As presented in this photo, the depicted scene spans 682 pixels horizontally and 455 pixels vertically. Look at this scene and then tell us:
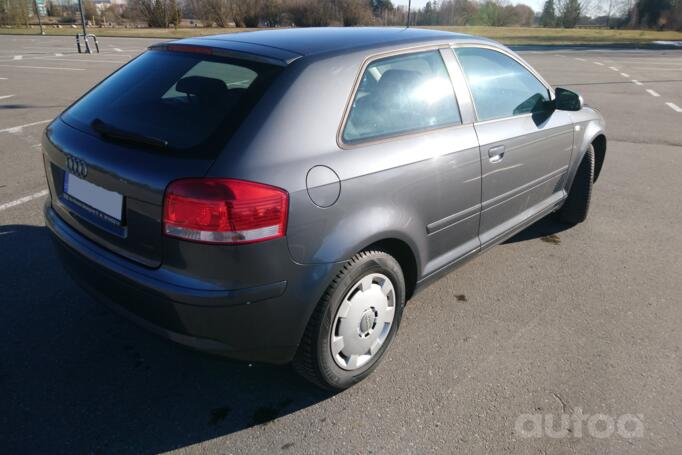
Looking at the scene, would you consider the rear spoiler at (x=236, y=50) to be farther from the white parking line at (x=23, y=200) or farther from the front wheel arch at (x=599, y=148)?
the front wheel arch at (x=599, y=148)

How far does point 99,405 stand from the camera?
249 centimetres

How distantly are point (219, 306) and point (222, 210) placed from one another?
383 millimetres

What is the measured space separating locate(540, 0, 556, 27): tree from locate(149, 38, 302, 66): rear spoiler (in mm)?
85363

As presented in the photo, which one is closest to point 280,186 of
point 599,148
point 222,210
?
point 222,210

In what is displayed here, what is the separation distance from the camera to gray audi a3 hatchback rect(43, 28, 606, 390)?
2072 millimetres

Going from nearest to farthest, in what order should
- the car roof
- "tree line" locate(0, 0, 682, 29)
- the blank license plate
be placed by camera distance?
1. the blank license plate
2. the car roof
3. "tree line" locate(0, 0, 682, 29)

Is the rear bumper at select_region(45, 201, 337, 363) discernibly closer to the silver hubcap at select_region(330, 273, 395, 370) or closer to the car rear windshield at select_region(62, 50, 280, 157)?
the silver hubcap at select_region(330, 273, 395, 370)

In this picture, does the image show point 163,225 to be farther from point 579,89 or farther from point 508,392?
point 579,89

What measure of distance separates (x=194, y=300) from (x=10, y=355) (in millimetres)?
1439

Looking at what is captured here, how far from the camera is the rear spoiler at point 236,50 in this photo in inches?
94.3

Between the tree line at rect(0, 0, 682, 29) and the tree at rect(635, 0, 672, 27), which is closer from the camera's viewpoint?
the tree line at rect(0, 0, 682, 29)

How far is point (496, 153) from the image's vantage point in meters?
3.18

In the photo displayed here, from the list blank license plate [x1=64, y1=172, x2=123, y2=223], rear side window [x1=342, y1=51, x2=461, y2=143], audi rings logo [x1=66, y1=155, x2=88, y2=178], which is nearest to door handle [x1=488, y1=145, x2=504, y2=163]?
rear side window [x1=342, y1=51, x2=461, y2=143]

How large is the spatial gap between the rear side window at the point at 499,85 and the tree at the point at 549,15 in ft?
275
